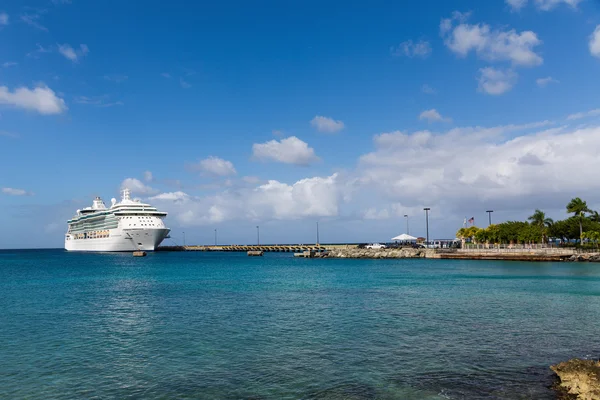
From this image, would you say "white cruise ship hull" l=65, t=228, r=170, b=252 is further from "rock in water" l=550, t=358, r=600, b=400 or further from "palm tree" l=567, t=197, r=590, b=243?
"rock in water" l=550, t=358, r=600, b=400

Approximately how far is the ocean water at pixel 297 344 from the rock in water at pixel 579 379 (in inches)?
21.8

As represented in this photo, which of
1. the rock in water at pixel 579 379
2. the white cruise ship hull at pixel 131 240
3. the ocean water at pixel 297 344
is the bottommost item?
the ocean water at pixel 297 344

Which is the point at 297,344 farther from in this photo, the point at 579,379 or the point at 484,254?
the point at 484,254

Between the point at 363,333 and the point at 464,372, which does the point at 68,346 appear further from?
the point at 464,372

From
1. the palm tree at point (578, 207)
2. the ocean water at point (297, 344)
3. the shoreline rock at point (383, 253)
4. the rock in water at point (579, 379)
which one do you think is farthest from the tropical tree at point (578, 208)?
the rock in water at point (579, 379)

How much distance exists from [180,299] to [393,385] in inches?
923

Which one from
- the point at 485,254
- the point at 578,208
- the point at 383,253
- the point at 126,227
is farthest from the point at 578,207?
the point at 126,227

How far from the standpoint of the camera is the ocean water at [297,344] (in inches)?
527

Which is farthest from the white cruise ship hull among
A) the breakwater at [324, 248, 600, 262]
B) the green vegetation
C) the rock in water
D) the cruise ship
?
the rock in water

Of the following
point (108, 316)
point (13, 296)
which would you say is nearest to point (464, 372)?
point (108, 316)

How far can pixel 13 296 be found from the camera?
120 ft

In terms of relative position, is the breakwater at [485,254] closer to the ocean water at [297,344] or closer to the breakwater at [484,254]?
the breakwater at [484,254]

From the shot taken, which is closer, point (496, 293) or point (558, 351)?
point (558, 351)

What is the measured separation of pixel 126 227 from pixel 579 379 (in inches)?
4663
